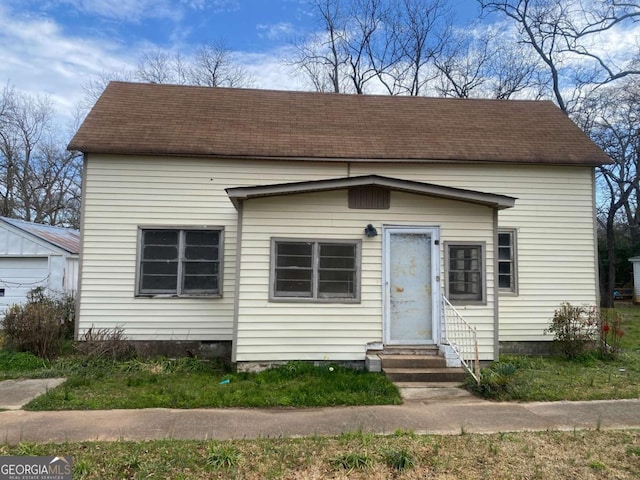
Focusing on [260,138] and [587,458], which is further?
[260,138]

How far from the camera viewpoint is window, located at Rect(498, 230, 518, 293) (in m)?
9.12

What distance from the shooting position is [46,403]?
18.0 ft

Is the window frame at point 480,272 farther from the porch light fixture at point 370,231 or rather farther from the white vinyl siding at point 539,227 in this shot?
the white vinyl siding at point 539,227

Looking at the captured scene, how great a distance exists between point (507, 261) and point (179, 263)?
6.92 m

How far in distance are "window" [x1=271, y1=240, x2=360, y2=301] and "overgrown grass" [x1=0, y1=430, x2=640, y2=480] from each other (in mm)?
3074

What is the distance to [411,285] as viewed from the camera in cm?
742

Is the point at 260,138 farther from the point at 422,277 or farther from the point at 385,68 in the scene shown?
the point at 385,68

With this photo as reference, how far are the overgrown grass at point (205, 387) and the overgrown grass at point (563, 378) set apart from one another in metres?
1.59

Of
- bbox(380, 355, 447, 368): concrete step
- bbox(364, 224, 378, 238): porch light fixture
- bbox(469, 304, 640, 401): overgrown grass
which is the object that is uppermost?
bbox(364, 224, 378, 238): porch light fixture

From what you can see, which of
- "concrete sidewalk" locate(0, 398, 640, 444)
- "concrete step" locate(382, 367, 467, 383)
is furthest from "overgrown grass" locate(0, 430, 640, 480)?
→ "concrete step" locate(382, 367, 467, 383)

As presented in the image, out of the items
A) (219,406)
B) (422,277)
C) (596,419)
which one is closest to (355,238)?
(422,277)

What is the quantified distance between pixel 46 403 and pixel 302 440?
139 inches

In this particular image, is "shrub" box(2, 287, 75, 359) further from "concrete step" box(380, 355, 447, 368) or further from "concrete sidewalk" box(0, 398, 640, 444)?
"concrete step" box(380, 355, 447, 368)

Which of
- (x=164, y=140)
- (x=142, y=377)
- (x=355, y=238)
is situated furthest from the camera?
(x=164, y=140)
